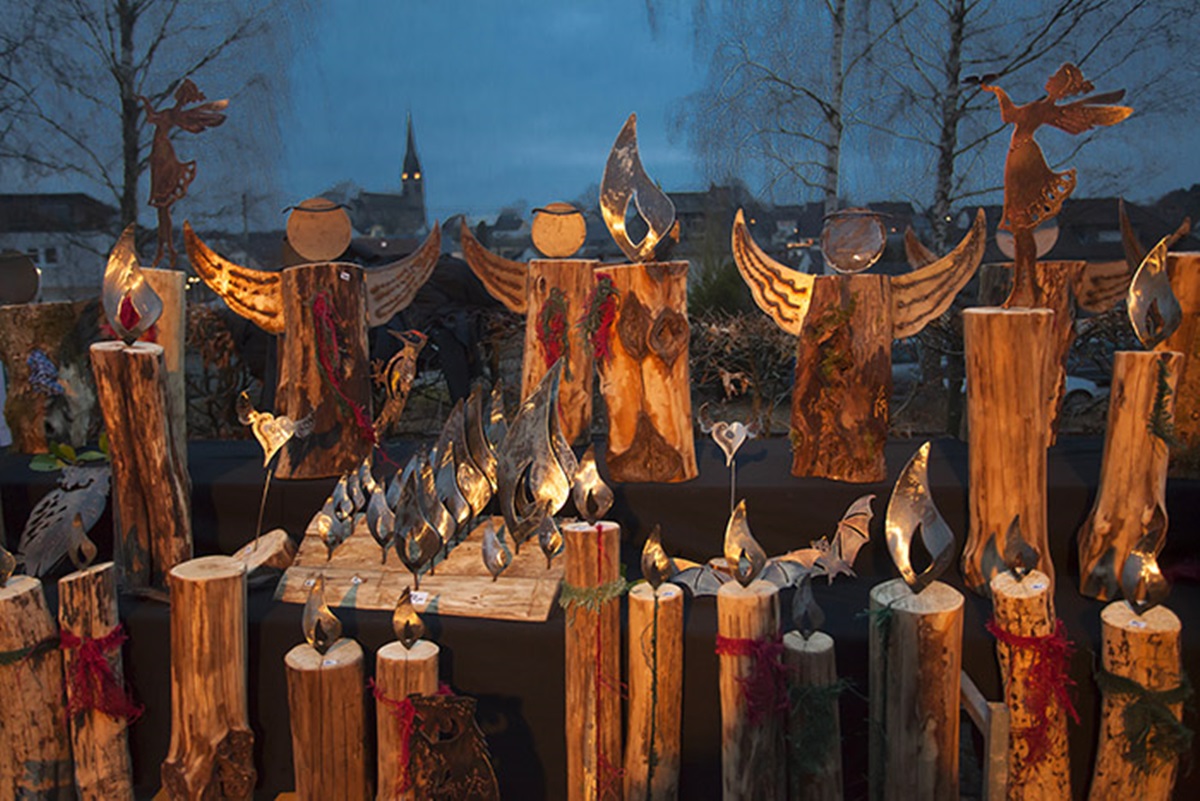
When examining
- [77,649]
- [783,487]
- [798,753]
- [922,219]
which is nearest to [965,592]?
[783,487]

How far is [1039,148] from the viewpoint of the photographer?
2447 millimetres

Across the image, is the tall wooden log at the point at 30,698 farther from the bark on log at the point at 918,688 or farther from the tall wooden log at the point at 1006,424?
the tall wooden log at the point at 1006,424

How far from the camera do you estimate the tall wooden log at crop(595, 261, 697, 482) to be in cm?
284

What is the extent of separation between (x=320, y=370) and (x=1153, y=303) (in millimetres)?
2608

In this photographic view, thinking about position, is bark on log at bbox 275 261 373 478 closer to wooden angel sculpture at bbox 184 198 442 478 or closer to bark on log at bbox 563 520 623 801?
wooden angel sculpture at bbox 184 198 442 478

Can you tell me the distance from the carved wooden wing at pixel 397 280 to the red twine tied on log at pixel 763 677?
2.02 metres

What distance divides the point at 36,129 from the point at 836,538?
722cm

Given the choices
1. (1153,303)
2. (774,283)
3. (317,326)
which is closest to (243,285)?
(317,326)

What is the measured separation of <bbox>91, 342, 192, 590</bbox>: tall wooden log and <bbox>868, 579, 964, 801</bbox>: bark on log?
199 cm

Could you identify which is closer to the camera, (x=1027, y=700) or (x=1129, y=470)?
(x=1027, y=700)

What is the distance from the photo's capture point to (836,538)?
2.53m

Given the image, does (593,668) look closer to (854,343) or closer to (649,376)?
(649,376)

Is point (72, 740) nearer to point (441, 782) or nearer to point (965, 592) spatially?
point (441, 782)

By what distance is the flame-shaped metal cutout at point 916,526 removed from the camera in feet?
6.42
